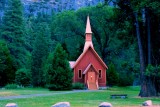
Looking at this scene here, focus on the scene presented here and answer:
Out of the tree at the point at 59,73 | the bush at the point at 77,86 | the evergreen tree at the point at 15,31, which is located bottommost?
the bush at the point at 77,86

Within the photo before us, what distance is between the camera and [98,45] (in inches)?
2808

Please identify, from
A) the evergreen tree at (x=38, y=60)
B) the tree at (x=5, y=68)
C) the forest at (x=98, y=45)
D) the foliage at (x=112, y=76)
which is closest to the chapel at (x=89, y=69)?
the forest at (x=98, y=45)

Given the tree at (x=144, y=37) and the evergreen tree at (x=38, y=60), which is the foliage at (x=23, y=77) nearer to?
the evergreen tree at (x=38, y=60)

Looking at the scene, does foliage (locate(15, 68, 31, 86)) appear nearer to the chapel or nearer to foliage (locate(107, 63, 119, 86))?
the chapel

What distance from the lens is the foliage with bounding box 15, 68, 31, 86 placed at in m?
59.2

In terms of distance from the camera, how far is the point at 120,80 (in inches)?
2638

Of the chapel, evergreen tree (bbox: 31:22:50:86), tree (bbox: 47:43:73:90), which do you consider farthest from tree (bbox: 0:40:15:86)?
tree (bbox: 47:43:73:90)

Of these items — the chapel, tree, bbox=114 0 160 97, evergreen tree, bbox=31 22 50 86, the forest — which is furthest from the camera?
evergreen tree, bbox=31 22 50 86

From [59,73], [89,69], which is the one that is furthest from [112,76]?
[59,73]

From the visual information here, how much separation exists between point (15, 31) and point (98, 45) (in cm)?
1551

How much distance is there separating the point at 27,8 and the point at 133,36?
15058 centimetres

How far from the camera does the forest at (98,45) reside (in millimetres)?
36656

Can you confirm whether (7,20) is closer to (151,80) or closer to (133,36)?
(133,36)

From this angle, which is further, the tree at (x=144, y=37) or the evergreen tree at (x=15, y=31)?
the evergreen tree at (x=15, y=31)
